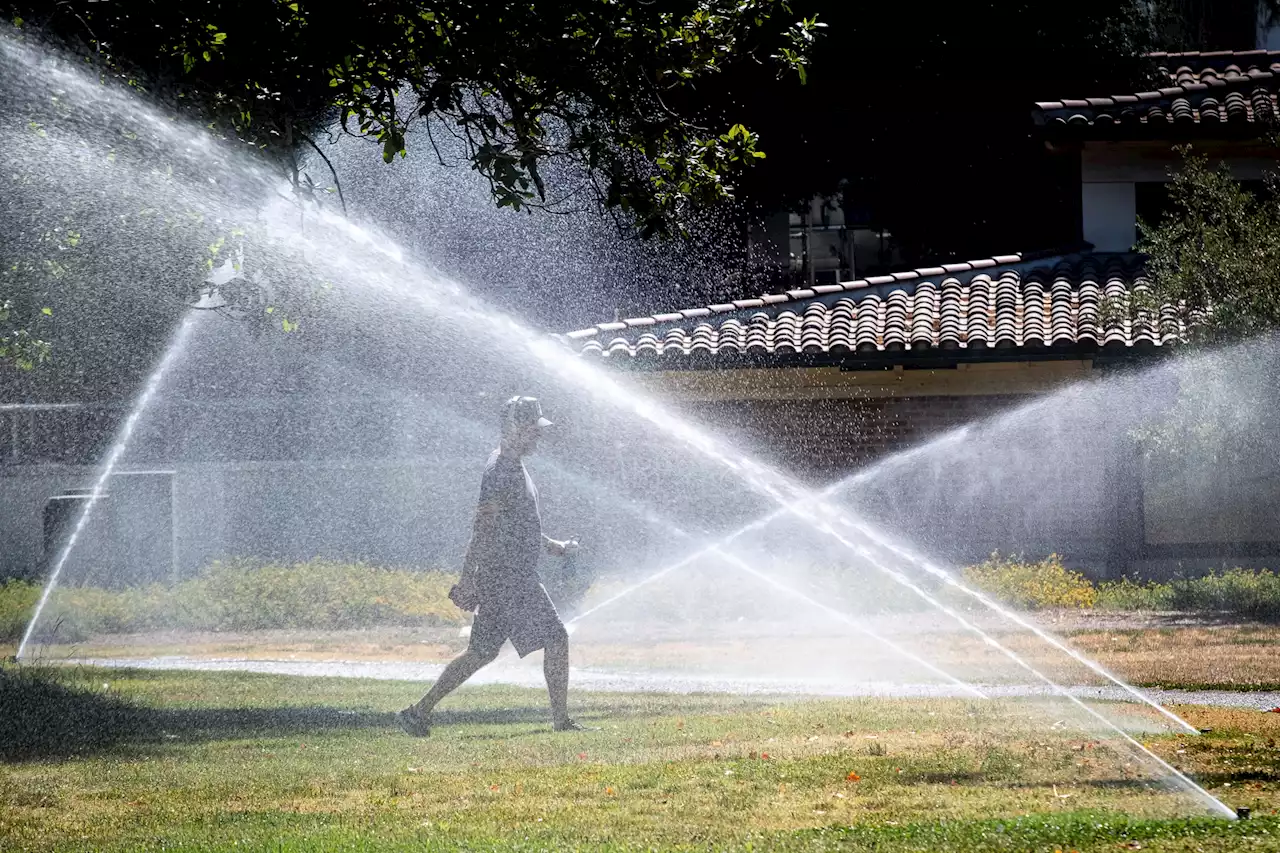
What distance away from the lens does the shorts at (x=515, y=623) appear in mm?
7812

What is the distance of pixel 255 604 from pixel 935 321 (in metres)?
7.27

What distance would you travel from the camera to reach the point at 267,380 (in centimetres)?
1923

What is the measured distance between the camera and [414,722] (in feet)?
26.0

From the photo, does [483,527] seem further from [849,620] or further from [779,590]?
[779,590]

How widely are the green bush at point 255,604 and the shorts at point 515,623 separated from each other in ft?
21.3

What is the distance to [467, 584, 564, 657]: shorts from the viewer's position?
7.81m

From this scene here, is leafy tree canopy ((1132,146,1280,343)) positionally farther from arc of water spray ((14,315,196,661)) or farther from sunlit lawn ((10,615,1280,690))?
arc of water spray ((14,315,196,661))

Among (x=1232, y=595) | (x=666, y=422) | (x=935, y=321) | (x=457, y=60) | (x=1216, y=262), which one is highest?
(x=457, y=60)

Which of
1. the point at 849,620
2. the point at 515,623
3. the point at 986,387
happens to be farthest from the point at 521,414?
A: the point at 986,387

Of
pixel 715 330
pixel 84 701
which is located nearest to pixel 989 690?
pixel 84 701

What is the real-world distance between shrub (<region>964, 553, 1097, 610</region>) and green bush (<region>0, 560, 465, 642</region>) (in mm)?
4838

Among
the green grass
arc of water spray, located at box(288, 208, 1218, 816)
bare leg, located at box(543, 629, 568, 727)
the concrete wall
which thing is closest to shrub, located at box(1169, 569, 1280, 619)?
the green grass

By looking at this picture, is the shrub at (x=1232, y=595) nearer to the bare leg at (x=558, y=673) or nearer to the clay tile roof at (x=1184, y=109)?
the clay tile roof at (x=1184, y=109)

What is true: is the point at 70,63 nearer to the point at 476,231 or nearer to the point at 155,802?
the point at 155,802
